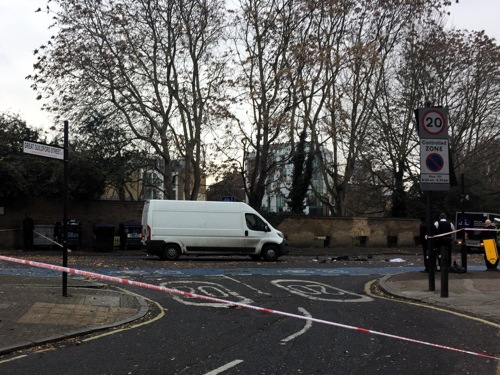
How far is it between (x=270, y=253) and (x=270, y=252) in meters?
0.04

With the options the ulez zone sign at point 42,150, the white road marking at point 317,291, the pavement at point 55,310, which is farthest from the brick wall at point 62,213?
the ulez zone sign at point 42,150

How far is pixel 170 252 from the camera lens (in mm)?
19219

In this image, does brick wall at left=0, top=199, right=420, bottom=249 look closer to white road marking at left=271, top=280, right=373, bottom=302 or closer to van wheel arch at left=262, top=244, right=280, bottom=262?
van wheel arch at left=262, top=244, right=280, bottom=262

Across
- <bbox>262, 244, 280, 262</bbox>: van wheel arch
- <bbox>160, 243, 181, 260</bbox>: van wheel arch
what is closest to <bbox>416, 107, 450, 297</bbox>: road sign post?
<bbox>262, 244, 280, 262</bbox>: van wheel arch

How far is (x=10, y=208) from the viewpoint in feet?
80.9

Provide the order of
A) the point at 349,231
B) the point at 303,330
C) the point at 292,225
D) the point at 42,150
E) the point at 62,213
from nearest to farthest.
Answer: the point at 303,330 < the point at 42,150 < the point at 62,213 < the point at 292,225 < the point at 349,231

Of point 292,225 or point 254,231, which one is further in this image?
Answer: point 292,225

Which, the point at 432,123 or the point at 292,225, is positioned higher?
the point at 432,123

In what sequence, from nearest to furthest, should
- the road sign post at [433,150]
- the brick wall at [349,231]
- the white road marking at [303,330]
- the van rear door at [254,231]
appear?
the white road marking at [303,330], the road sign post at [433,150], the van rear door at [254,231], the brick wall at [349,231]

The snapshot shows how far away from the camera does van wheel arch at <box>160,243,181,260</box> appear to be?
1919 cm

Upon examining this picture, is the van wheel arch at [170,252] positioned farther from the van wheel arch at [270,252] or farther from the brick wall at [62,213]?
the brick wall at [62,213]

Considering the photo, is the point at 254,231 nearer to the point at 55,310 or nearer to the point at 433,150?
the point at 433,150

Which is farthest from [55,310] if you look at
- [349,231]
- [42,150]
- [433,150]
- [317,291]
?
[349,231]

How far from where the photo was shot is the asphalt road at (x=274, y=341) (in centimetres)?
554
